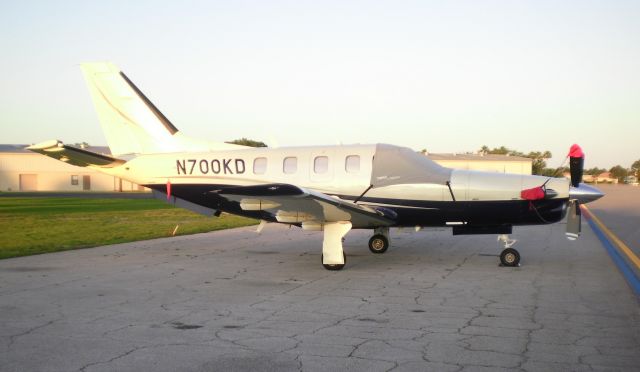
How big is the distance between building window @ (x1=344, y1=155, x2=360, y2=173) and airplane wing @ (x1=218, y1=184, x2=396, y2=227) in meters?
1.06

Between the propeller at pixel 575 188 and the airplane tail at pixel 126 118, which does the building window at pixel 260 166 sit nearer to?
the airplane tail at pixel 126 118

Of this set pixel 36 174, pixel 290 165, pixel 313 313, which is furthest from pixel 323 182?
pixel 36 174

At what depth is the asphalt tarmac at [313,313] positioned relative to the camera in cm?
622

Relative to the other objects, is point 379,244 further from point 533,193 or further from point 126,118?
point 126,118

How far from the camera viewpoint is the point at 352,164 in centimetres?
1420

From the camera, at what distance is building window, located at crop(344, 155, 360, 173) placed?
46.5 feet

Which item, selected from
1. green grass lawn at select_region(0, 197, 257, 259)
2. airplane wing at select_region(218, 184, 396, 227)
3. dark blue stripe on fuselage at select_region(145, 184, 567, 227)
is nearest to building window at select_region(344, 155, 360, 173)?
dark blue stripe on fuselage at select_region(145, 184, 567, 227)

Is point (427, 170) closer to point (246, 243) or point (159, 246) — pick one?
point (246, 243)

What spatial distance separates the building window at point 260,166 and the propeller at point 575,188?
6.82m

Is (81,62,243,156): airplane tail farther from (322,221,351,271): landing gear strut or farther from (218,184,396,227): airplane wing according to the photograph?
(322,221,351,271): landing gear strut

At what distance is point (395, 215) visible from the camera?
13.8 meters

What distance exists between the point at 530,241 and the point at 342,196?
8065 mm

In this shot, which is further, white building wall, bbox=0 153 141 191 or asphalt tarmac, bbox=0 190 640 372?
white building wall, bbox=0 153 141 191

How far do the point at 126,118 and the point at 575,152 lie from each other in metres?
11.0
